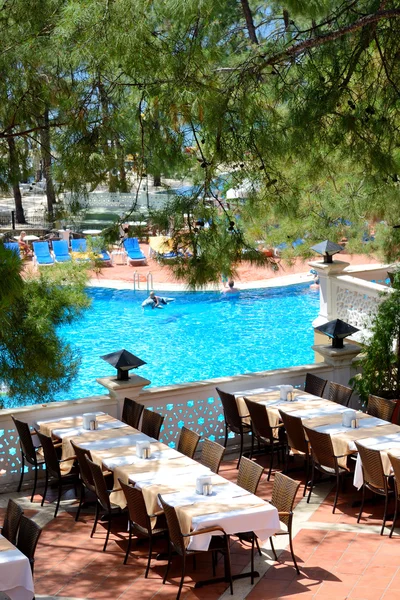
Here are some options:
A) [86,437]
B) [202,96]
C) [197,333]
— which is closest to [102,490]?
[86,437]

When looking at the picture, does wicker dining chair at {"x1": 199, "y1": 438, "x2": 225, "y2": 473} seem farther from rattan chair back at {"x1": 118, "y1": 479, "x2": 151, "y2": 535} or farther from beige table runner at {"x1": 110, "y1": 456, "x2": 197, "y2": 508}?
rattan chair back at {"x1": 118, "y1": 479, "x2": 151, "y2": 535}

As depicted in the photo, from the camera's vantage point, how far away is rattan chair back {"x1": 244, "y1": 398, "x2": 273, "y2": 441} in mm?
10812

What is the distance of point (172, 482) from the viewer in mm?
8562

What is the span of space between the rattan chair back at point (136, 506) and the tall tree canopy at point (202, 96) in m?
2.29

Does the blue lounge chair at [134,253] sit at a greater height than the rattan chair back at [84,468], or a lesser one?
greater

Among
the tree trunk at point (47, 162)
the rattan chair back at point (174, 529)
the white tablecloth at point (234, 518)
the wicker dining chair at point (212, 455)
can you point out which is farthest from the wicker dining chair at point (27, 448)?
the rattan chair back at point (174, 529)

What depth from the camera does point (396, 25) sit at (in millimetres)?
10008

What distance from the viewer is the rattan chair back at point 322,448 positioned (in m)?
9.66

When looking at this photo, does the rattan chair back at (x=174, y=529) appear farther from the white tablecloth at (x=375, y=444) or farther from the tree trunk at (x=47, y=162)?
the tree trunk at (x=47, y=162)

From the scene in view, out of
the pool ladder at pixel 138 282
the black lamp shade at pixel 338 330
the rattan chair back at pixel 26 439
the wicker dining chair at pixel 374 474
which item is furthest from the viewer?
the pool ladder at pixel 138 282

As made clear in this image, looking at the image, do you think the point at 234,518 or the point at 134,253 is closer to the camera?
the point at 234,518

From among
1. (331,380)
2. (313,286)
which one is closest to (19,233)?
(313,286)

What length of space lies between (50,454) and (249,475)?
2.33 meters

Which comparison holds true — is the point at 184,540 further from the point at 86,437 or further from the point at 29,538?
the point at 86,437
